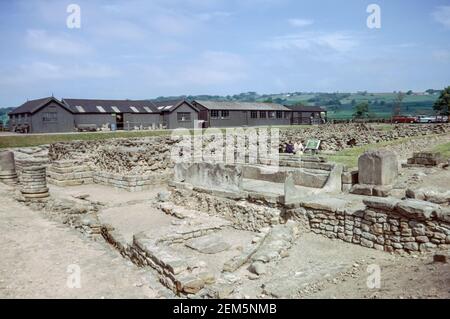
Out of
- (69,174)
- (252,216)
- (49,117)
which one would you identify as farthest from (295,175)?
(49,117)

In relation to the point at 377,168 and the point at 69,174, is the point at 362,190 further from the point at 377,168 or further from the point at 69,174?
the point at 69,174

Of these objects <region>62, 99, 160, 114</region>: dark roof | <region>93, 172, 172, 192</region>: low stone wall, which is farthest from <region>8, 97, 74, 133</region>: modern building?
<region>93, 172, 172, 192</region>: low stone wall

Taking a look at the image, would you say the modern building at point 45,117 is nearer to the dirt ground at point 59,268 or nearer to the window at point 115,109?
the window at point 115,109

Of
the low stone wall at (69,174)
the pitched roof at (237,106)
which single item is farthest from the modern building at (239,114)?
the low stone wall at (69,174)

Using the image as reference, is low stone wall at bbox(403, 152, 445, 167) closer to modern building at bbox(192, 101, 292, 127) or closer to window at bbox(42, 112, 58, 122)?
modern building at bbox(192, 101, 292, 127)

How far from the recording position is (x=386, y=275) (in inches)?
256

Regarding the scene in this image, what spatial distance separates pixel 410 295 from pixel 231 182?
301 inches

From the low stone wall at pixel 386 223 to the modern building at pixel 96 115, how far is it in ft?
101

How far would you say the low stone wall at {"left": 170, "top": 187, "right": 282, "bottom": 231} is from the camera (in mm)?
10672

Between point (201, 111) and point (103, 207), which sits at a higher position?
point (201, 111)

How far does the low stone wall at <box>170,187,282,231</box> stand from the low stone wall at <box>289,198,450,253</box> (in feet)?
3.49
